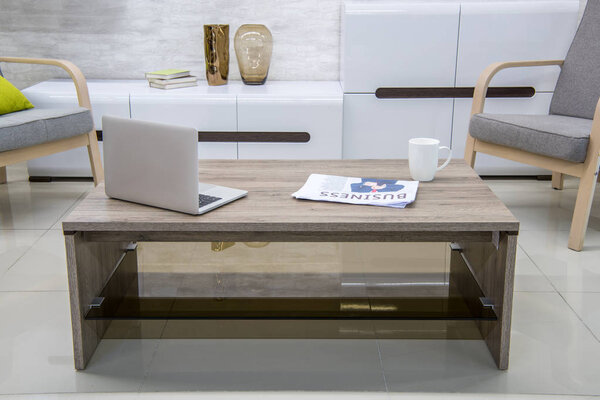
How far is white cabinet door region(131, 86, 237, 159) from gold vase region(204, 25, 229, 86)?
0.84ft

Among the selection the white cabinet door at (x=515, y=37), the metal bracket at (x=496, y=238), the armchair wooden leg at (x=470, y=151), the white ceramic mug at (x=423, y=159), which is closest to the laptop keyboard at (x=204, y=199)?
the white ceramic mug at (x=423, y=159)

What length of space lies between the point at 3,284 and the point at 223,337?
907mm

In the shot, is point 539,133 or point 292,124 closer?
point 539,133

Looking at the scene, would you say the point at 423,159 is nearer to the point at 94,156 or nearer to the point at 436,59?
the point at 436,59

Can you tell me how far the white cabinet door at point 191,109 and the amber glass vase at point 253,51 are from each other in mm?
310

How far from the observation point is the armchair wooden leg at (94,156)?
3.23m

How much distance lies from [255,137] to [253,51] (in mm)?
546

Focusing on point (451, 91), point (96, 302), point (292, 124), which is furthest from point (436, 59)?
point (96, 302)

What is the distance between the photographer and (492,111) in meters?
3.62

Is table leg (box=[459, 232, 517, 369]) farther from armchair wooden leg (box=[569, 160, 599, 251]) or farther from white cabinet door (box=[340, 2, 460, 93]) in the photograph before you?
white cabinet door (box=[340, 2, 460, 93])

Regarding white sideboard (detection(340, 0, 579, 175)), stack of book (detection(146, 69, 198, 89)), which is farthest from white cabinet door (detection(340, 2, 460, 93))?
stack of book (detection(146, 69, 198, 89))

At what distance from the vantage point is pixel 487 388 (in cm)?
176

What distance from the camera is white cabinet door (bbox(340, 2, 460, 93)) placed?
11.4 feet

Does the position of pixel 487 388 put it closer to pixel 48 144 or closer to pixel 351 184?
pixel 351 184
